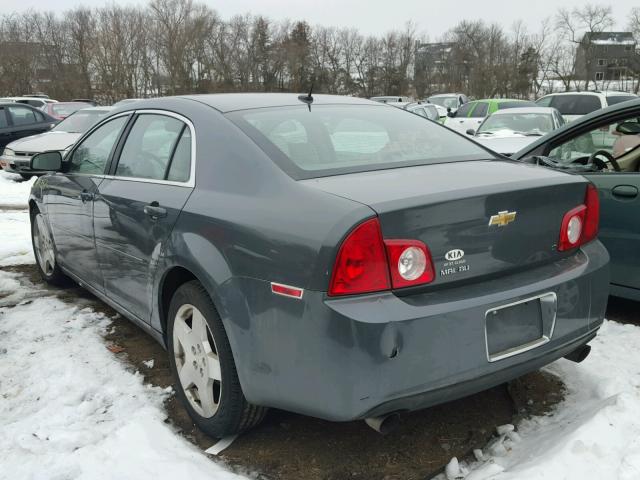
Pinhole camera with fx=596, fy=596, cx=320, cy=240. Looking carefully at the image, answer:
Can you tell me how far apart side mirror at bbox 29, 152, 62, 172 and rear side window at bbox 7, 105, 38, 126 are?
40.0ft

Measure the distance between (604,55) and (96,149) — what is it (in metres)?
70.5

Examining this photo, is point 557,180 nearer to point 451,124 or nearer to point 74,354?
point 74,354

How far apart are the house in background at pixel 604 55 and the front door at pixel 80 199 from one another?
6003 centimetres

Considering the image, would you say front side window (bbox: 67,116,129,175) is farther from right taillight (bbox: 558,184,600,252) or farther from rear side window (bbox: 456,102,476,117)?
rear side window (bbox: 456,102,476,117)

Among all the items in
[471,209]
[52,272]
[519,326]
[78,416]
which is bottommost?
[78,416]

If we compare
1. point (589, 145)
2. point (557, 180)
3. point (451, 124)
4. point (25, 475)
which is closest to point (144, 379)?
point (25, 475)

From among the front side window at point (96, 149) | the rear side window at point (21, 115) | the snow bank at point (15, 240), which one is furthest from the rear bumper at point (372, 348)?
the rear side window at point (21, 115)

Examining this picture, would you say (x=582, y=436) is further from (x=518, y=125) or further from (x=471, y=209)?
(x=518, y=125)

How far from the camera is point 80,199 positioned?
13.0ft

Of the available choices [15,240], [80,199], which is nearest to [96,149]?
[80,199]

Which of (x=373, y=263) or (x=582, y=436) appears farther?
(x=582, y=436)

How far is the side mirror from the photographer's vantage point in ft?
14.3

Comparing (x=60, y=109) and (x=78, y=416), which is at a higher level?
(x=60, y=109)

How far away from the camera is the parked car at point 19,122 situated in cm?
1479
